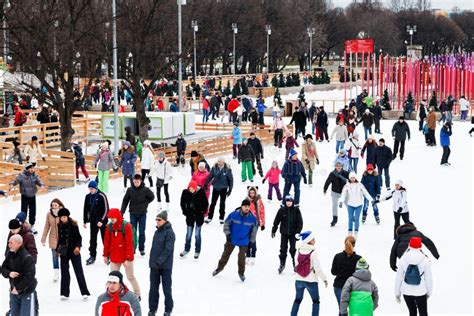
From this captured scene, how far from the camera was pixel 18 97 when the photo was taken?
4141 centimetres

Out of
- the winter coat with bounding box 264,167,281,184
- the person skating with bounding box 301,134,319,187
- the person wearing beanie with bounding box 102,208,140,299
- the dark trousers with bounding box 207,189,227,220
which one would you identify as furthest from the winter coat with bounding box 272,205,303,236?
the person skating with bounding box 301,134,319,187

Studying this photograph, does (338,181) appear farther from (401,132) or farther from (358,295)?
(401,132)

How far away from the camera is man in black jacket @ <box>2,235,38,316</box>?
843 cm

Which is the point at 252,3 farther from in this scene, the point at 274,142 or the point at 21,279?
the point at 21,279

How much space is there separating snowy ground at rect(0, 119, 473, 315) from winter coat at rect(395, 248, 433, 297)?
1.37 meters

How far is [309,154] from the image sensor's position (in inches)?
742

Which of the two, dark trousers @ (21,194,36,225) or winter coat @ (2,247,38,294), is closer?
winter coat @ (2,247,38,294)

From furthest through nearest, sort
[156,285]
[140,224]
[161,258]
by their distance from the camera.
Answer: [140,224] → [156,285] → [161,258]

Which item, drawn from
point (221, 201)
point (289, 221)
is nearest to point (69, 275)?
point (289, 221)

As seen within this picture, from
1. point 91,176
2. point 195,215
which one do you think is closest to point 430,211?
point 195,215

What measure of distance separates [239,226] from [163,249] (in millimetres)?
1780

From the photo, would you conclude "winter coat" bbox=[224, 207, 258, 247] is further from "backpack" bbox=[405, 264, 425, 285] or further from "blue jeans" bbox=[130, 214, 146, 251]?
"backpack" bbox=[405, 264, 425, 285]

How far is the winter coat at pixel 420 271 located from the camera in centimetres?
878

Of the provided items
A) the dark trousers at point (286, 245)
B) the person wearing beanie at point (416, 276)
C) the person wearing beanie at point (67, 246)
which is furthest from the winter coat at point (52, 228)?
the person wearing beanie at point (416, 276)
